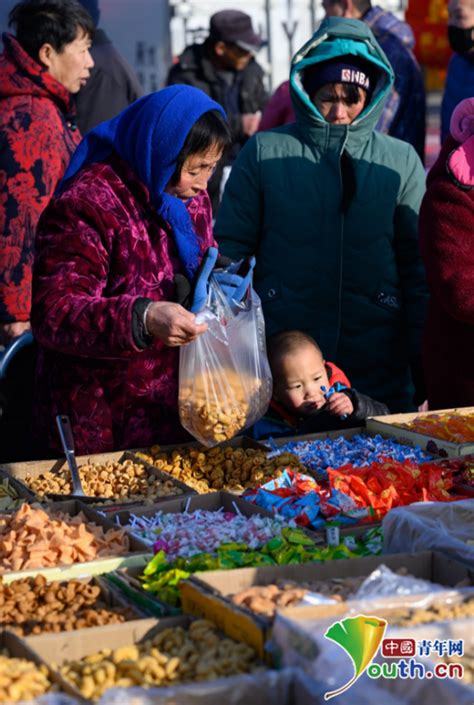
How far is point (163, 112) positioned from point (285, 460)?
950 mm

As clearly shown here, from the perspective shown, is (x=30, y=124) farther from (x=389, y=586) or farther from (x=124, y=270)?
(x=389, y=586)

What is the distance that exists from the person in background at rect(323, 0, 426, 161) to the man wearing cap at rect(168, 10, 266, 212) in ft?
3.87

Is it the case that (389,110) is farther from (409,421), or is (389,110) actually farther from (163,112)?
(163,112)

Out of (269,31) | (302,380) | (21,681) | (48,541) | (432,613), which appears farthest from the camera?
(269,31)

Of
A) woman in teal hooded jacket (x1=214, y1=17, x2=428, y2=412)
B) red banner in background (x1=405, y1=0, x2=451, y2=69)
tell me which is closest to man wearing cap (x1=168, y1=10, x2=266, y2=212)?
red banner in background (x1=405, y1=0, x2=451, y2=69)

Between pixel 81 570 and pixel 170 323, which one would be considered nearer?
pixel 81 570

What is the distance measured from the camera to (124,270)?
2992 mm

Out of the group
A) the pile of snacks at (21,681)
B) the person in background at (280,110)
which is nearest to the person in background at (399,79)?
the person in background at (280,110)

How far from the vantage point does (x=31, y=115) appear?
4391 millimetres

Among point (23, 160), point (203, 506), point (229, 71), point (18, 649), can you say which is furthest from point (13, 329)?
point (229, 71)

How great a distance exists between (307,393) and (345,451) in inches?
11.8

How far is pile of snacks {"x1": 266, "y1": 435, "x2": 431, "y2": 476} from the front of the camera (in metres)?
3.09

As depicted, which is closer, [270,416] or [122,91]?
[270,416]

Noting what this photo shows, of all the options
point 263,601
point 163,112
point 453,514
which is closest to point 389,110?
point 163,112
